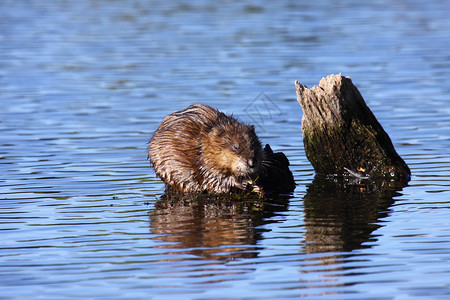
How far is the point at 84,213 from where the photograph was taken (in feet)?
32.0

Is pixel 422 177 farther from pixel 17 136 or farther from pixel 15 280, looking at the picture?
pixel 17 136

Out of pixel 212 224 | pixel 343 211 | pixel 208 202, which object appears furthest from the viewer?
pixel 208 202

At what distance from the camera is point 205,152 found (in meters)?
10.4

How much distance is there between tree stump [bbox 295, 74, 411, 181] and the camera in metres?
10.9

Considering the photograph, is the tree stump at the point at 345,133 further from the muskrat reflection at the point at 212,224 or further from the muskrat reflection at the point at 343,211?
the muskrat reflection at the point at 212,224

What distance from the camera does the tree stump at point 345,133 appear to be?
10.9 meters

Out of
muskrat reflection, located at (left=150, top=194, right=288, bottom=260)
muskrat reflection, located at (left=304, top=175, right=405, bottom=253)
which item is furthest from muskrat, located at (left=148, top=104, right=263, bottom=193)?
muskrat reflection, located at (left=304, top=175, right=405, bottom=253)

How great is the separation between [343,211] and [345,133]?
5.90 ft

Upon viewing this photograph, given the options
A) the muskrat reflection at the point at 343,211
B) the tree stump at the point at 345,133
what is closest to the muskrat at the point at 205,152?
the muskrat reflection at the point at 343,211

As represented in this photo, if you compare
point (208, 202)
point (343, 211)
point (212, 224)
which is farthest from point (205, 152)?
point (343, 211)

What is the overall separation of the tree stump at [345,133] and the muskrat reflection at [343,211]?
0.24 meters

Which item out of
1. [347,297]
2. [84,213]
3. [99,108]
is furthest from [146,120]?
[347,297]

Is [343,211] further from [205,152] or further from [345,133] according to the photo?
[205,152]

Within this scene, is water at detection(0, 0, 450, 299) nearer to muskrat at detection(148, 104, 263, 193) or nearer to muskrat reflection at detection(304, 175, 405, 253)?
muskrat reflection at detection(304, 175, 405, 253)
